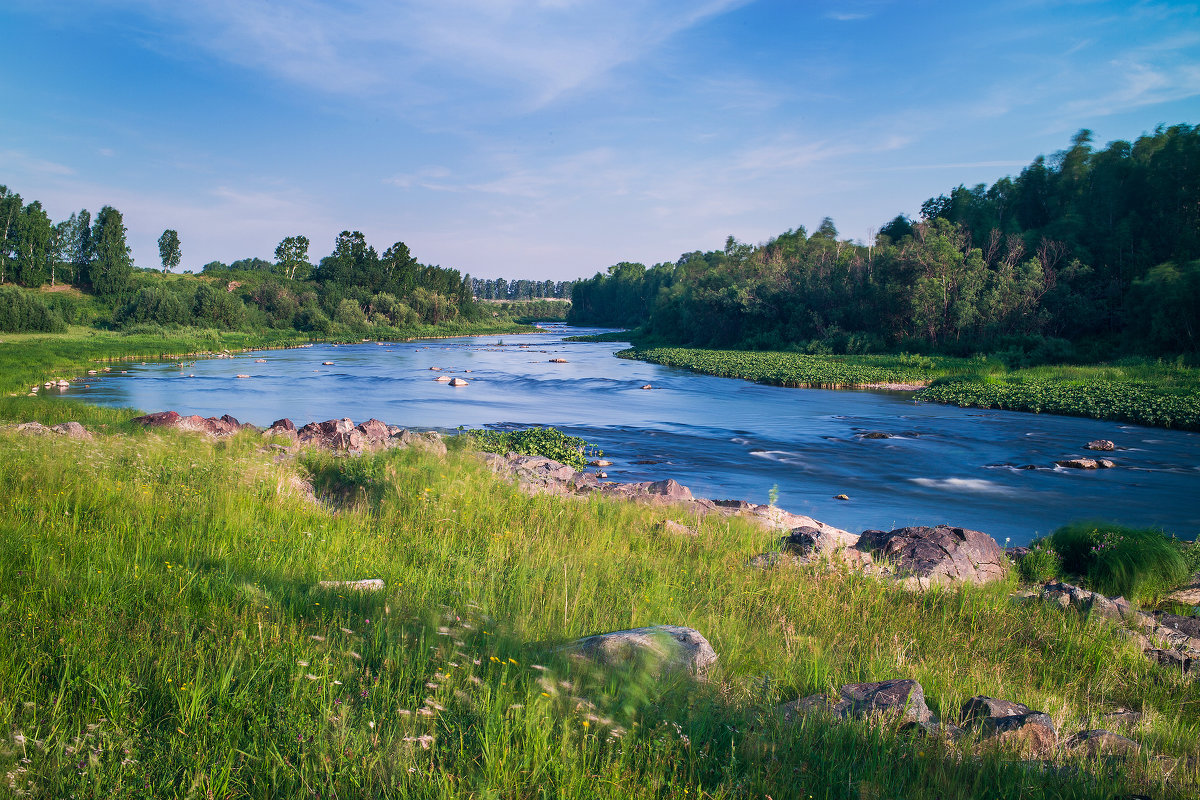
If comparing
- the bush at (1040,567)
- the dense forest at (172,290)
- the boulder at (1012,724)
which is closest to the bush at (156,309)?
the dense forest at (172,290)

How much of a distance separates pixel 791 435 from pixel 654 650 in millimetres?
21910

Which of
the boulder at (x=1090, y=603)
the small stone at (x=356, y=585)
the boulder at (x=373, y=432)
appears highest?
the small stone at (x=356, y=585)

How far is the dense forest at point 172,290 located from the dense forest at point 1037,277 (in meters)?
57.8

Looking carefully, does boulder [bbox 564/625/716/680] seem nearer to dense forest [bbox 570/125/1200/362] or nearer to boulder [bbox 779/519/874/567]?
boulder [bbox 779/519/874/567]

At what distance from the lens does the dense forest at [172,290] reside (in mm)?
73750

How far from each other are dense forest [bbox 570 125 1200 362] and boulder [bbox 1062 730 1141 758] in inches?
1743

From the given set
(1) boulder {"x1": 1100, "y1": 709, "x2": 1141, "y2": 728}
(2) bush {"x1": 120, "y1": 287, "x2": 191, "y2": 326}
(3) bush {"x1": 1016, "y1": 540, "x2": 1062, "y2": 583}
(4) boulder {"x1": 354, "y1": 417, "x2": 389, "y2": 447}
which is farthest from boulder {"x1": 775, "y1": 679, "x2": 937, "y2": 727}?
(2) bush {"x1": 120, "y1": 287, "x2": 191, "y2": 326}

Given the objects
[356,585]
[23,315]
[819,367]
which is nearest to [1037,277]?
[819,367]

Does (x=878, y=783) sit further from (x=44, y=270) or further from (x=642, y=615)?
(x=44, y=270)

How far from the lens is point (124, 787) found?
264 centimetres

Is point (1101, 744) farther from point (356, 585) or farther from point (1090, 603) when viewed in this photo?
point (1090, 603)

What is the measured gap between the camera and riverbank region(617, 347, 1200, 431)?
27.0 metres

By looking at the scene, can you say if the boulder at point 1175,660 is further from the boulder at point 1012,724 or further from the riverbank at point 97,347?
the riverbank at point 97,347

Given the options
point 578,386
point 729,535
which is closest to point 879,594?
point 729,535
